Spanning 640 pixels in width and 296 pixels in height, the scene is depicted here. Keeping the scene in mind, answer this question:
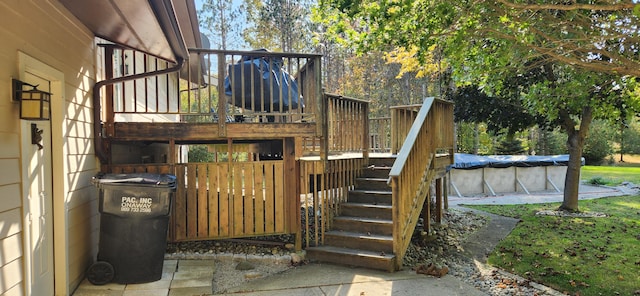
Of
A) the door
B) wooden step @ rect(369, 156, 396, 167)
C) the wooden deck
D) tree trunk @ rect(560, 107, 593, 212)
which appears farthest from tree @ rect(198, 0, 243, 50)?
the door

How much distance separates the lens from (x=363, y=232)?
5.11 metres

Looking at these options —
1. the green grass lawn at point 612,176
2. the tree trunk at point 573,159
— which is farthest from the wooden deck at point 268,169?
the green grass lawn at point 612,176

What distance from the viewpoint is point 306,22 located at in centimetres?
2256

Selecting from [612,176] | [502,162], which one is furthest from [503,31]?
[612,176]

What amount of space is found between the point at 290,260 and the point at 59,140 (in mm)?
2869

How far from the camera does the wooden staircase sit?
15.2 feet

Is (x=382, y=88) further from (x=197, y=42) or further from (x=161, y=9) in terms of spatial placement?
(x=161, y=9)

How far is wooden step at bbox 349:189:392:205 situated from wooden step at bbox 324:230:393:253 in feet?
2.23

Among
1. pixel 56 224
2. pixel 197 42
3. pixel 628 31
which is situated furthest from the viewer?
pixel 197 42

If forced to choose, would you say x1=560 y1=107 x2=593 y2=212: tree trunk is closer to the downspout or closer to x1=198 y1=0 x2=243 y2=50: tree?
the downspout

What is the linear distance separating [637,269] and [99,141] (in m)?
Answer: 6.41

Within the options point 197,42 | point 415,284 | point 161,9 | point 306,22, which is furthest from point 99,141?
point 306,22

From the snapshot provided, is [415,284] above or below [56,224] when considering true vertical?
below

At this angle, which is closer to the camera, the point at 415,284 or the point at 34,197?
the point at 34,197
